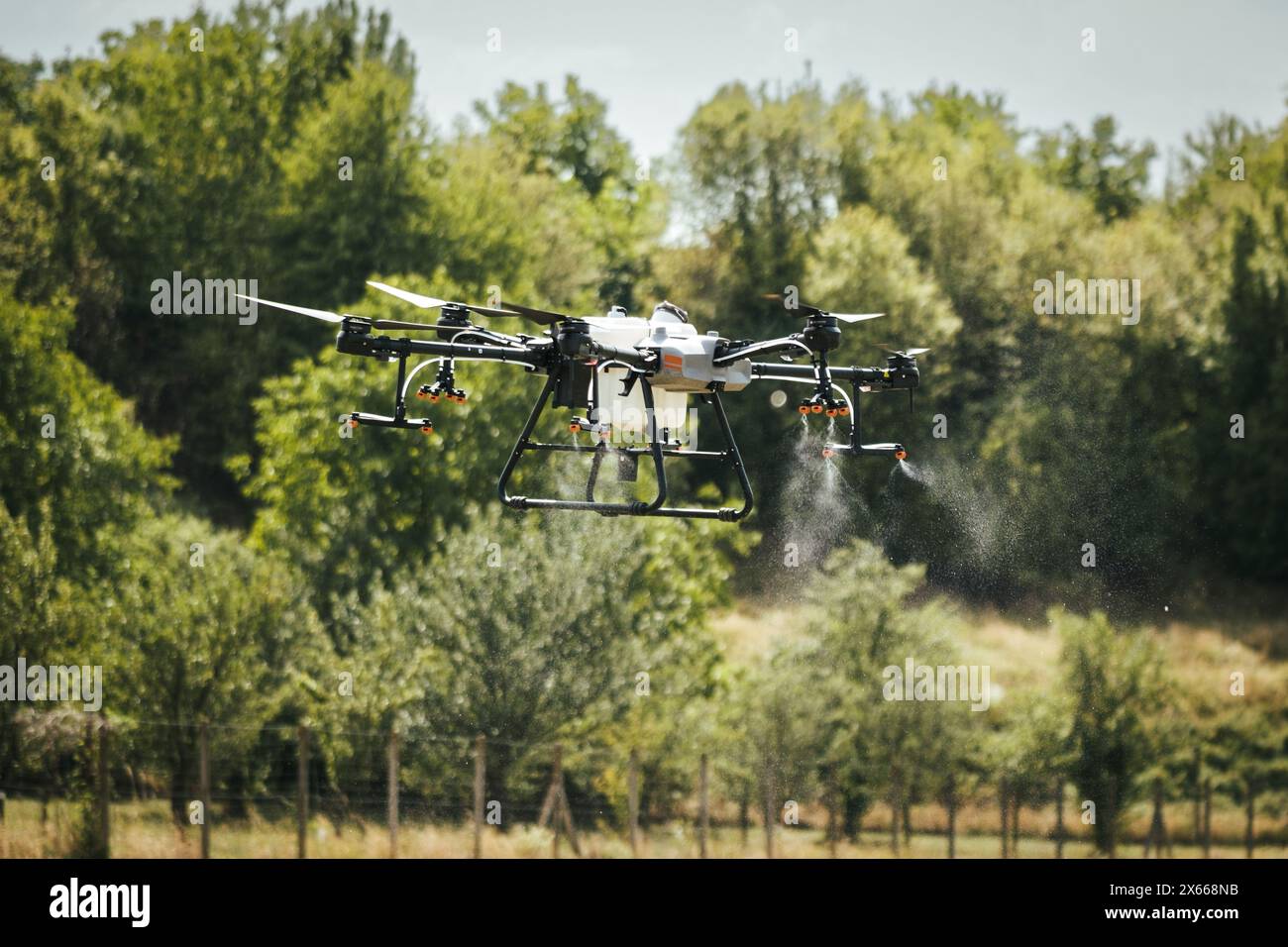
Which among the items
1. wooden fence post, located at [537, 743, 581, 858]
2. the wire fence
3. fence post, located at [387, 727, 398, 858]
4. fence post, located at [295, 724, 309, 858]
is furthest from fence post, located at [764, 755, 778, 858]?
fence post, located at [295, 724, 309, 858]

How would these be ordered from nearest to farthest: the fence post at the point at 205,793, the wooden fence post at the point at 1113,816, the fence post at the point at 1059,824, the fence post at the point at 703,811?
1. the fence post at the point at 205,793
2. the fence post at the point at 703,811
3. the fence post at the point at 1059,824
4. the wooden fence post at the point at 1113,816

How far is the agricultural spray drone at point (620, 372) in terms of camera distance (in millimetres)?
15219

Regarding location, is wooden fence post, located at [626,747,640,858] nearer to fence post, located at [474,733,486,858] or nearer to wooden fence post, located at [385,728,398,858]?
fence post, located at [474,733,486,858]

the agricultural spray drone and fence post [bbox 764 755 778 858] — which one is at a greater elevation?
the agricultural spray drone

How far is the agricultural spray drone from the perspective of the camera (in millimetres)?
15219

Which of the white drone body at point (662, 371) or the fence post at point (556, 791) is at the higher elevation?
the white drone body at point (662, 371)

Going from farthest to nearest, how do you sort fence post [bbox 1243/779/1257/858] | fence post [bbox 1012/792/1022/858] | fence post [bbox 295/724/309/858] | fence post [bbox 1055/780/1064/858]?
1. fence post [bbox 1243/779/1257/858]
2. fence post [bbox 1012/792/1022/858]
3. fence post [bbox 1055/780/1064/858]
4. fence post [bbox 295/724/309/858]

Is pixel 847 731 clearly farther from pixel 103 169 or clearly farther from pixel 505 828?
pixel 103 169

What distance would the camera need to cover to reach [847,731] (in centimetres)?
3853

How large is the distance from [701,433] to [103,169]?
85.3 feet

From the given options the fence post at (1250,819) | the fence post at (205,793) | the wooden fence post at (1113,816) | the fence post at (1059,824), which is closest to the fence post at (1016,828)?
the fence post at (1059,824)

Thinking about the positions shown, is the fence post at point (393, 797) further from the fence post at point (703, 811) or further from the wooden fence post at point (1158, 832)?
the wooden fence post at point (1158, 832)

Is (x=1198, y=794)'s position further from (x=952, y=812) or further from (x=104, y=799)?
(x=104, y=799)

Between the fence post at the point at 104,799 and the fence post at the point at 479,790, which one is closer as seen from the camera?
the fence post at the point at 104,799
